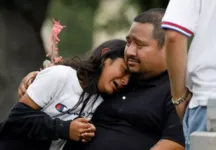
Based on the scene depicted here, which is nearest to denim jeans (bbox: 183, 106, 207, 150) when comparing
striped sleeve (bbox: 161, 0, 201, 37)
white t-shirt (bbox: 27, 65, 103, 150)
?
striped sleeve (bbox: 161, 0, 201, 37)

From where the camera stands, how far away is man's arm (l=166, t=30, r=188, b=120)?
4.37m

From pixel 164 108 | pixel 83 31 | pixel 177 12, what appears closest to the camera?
pixel 177 12

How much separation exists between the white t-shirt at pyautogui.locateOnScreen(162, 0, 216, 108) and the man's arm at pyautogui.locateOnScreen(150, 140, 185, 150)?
0.69 metres

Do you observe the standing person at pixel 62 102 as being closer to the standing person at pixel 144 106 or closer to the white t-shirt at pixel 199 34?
the standing person at pixel 144 106

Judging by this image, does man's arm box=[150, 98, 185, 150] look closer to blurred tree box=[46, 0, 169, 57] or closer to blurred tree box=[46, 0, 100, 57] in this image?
blurred tree box=[46, 0, 169, 57]

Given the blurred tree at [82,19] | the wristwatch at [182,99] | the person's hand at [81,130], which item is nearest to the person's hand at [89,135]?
the person's hand at [81,130]

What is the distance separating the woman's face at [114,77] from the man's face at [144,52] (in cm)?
7

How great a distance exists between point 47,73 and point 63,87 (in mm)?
116

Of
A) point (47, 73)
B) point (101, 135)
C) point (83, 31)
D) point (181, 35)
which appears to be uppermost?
point (181, 35)

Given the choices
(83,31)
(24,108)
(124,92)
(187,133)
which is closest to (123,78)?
(124,92)

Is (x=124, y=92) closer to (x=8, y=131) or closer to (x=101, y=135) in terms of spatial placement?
(x=101, y=135)

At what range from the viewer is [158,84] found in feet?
17.2

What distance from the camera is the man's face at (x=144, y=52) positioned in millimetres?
5180

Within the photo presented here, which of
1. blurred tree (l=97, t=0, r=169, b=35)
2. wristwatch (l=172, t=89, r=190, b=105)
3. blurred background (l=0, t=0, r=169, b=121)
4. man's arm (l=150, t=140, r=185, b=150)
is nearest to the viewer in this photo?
wristwatch (l=172, t=89, r=190, b=105)
